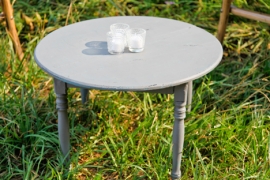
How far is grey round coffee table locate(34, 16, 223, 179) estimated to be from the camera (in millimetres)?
1632

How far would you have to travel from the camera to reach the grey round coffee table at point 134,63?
1.63m

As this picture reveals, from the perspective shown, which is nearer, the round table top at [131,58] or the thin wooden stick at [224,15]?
the round table top at [131,58]

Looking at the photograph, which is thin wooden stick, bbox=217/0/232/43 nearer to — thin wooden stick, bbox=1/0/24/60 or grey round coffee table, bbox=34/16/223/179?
grey round coffee table, bbox=34/16/223/179

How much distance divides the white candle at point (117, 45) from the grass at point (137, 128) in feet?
1.47

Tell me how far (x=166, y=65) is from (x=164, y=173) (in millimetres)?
505

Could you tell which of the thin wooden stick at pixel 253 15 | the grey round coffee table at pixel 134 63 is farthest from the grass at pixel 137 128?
the thin wooden stick at pixel 253 15

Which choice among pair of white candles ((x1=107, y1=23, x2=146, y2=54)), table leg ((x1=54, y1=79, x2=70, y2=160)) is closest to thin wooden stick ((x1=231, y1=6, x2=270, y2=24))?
pair of white candles ((x1=107, y1=23, x2=146, y2=54))

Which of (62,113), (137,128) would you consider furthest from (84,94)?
(62,113)

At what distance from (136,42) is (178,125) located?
0.39 metres

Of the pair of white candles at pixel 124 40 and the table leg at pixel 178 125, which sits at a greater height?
the pair of white candles at pixel 124 40

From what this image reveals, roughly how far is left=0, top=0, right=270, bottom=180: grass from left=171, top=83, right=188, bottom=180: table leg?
0.07 m

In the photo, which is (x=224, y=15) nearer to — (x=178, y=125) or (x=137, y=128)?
(x=137, y=128)

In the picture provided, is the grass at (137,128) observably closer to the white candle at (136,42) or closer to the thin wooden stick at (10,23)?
the thin wooden stick at (10,23)

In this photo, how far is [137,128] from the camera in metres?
2.09
